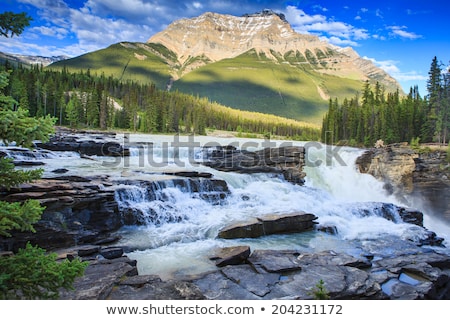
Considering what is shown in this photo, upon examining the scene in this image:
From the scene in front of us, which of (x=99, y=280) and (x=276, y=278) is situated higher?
(x=99, y=280)

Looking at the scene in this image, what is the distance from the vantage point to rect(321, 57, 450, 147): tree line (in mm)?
27394

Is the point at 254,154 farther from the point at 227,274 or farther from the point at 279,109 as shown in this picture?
the point at 279,109

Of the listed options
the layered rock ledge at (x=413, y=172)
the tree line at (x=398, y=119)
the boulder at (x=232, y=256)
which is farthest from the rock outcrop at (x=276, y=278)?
the layered rock ledge at (x=413, y=172)

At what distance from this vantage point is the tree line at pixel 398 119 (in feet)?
89.9

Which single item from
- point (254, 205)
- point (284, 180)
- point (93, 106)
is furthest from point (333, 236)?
point (93, 106)

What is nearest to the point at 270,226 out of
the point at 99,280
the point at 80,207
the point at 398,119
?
the point at 80,207

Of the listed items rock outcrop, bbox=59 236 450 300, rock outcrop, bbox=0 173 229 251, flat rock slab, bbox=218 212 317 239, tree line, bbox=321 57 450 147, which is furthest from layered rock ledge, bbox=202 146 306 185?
rock outcrop, bbox=59 236 450 300

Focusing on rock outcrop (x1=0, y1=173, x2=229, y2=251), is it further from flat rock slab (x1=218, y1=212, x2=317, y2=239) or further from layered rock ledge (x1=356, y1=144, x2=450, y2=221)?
layered rock ledge (x1=356, y1=144, x2=450, y2=221)

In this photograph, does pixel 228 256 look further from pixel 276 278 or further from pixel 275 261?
pixel 276 278

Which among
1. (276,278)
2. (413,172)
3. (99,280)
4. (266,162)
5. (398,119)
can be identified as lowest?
(276,278)

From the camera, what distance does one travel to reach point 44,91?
4591cm

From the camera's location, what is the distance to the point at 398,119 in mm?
38188
